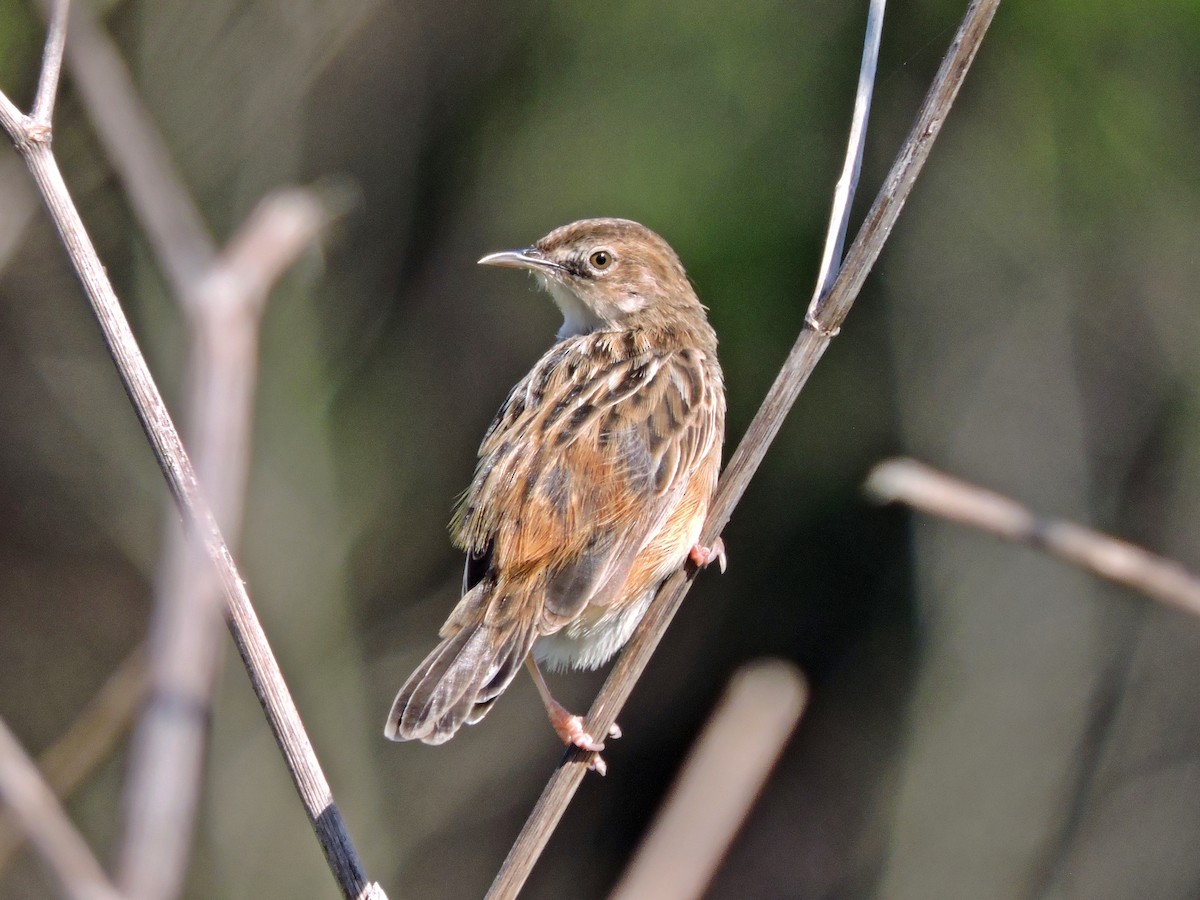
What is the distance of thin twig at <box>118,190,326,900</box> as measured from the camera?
2705mm

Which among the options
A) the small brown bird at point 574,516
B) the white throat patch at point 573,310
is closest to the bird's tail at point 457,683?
the small brown bird at point 574,516

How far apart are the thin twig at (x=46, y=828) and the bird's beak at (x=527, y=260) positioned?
2.49 meters

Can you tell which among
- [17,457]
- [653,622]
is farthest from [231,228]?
[653,622]

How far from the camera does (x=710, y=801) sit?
3049 mm

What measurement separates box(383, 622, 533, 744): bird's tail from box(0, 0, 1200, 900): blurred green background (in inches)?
123

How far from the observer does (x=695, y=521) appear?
13.1 feet

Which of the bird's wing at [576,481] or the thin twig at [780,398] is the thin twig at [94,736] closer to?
the bird's wing at [576,481]

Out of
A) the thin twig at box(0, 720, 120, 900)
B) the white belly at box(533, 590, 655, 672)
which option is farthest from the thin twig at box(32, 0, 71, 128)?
the white belly at box(533, 590, 655, 672)

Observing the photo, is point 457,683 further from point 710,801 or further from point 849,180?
point 849,180

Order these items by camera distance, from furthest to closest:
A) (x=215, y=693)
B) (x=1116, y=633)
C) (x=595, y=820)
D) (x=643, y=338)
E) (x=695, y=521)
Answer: (x=595, y=820) → (x=215, y=693) → (x=1116, y=633) → (x=643, y=338) → (x=695, y=521)

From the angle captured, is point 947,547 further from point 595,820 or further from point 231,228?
point 231,228

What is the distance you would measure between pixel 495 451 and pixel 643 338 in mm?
820

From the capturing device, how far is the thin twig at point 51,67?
270cm

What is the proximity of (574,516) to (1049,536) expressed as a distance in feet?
4.51
